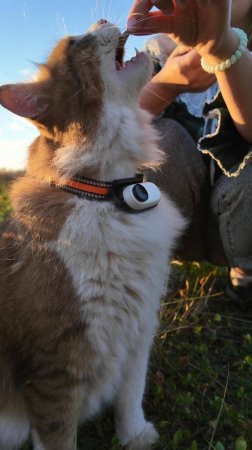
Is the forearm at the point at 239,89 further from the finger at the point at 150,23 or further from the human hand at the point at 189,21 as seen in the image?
the finger at the point at 150,23

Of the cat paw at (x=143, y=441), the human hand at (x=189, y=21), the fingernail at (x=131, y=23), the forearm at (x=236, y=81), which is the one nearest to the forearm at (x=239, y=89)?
the forearm at (x=236, y=81)

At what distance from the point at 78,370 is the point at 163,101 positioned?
1579 mm

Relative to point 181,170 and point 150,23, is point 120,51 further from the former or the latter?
point 181,170

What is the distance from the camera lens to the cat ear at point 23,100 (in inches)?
68.5

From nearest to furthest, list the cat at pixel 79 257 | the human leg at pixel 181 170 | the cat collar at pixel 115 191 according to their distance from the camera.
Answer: the cat at pixel 79 257 → the cat collar at pixel 115 191 → the human leg at pixel 181 170

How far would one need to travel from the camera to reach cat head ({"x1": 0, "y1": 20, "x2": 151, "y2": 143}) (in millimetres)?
1811

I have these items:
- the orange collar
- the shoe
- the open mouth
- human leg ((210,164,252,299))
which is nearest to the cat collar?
the orange collar

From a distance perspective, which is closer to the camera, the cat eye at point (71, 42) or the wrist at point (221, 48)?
the wrist at point (221, 48)

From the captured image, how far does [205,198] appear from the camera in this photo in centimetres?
293

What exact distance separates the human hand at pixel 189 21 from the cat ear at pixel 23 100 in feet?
1.46

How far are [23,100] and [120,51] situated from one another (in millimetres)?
481

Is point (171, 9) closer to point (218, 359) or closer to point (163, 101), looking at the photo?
point (163, 101)

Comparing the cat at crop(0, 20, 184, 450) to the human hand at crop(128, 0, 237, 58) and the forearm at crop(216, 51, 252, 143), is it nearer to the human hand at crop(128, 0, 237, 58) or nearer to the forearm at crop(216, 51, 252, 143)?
the human hand at crop(128, 0, 237, 58)

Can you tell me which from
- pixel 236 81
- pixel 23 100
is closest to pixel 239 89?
pixel 236 81
